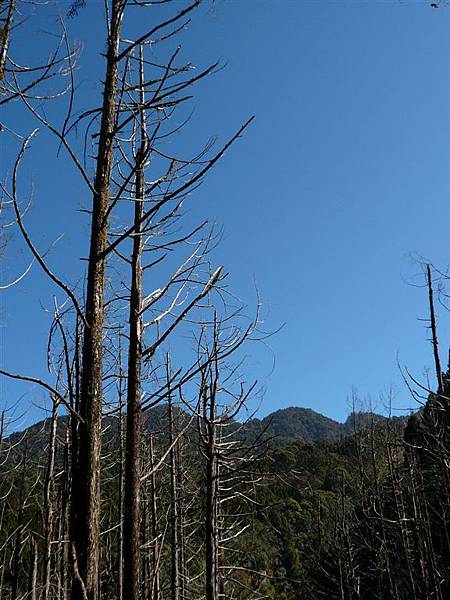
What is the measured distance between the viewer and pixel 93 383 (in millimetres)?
2668

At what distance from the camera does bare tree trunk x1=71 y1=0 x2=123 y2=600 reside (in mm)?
2420

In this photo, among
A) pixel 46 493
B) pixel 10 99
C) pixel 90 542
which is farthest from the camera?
pixel 46 493

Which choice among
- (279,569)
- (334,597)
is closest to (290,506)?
(279,569)

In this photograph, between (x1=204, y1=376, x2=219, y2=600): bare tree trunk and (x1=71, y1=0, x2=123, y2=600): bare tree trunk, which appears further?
(x1=204, y1=376, x2=219, y2=600): bare tree trunk

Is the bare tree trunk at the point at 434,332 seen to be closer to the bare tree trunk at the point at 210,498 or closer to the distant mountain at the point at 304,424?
the bare tree trunk at the point at 210,498

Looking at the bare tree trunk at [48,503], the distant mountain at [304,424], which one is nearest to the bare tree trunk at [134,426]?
the bare tree trunk at [48,503]

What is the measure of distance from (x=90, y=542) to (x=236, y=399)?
17.8 feet

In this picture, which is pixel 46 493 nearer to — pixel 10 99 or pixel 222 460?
pixel 222 460

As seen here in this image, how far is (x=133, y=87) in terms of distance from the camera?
10.6 ft

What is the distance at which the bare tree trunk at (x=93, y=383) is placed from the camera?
2420 mm

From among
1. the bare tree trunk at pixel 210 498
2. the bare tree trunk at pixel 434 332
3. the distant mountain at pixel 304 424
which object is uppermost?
the distant mountain at pixel 304 424

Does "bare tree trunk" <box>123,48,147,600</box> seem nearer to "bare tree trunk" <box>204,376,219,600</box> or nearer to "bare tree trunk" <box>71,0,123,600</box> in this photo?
"bare tree trunk" <box>71,0,123,600</box>

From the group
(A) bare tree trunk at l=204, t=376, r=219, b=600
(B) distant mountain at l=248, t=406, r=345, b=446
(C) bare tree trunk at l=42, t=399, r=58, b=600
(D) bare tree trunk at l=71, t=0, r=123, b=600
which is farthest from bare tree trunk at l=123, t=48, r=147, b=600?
(B) distant mountain at l=248, t=406, r=345, b=446

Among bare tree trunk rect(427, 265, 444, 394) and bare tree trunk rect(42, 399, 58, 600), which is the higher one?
bare tree trunk rect(427, 265, 444, 394)
